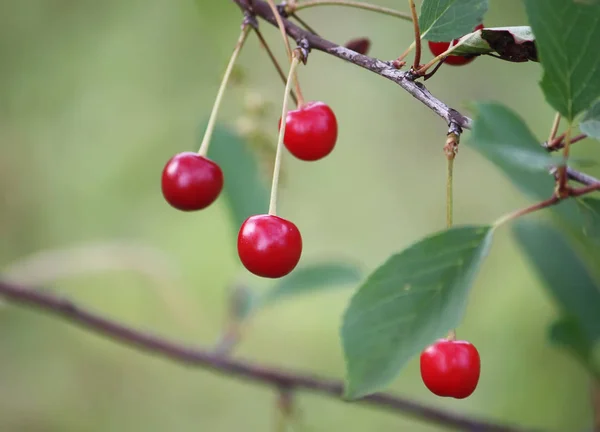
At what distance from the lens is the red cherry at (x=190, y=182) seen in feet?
2.91

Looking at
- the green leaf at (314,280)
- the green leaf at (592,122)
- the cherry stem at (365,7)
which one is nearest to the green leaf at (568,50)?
the green leaf at (592,122)

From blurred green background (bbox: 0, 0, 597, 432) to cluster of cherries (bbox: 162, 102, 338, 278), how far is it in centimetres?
115


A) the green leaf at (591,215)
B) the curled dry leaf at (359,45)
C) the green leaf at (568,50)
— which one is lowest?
the green leaf at (591,215)

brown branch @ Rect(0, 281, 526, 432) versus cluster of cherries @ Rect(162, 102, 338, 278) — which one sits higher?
cluster of cherries @ Rect(162, 102, 338, 278)

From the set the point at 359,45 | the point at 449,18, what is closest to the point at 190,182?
the point at 359,45

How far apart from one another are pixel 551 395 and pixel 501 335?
23 cm

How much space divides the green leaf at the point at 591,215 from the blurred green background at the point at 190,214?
139cm

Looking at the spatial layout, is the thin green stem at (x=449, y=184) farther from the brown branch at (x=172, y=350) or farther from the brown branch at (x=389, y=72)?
the brown branch at (x=172, y=350)

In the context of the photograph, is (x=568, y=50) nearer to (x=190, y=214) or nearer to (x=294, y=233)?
(x=294, y=233)

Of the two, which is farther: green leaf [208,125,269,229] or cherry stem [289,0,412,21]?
green leaf [208,125,269,229]

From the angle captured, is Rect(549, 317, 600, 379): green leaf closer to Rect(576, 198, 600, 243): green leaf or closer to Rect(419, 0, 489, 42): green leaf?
Rect(576, 198, 600, 243): green leaf

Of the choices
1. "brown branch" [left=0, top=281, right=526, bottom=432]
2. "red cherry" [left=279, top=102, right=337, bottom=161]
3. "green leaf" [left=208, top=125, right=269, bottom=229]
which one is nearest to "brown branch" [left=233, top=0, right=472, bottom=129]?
"red cherry" [left=279, top=102, right=337, bottom=161]

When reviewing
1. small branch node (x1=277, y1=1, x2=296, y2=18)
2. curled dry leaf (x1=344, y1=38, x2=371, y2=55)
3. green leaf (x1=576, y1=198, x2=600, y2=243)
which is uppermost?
small branch node (x1=277, y1=1, x2=296, y2=18)

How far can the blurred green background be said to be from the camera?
2.21 metres
